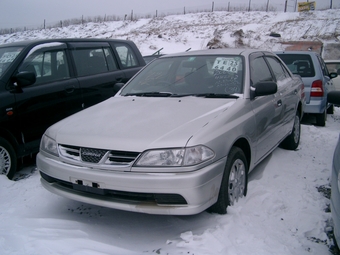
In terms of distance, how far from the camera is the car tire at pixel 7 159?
13.2 ft

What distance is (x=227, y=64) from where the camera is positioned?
395 cm

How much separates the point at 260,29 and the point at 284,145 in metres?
30.3

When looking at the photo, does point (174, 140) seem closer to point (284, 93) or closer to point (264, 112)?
point (264, 112)

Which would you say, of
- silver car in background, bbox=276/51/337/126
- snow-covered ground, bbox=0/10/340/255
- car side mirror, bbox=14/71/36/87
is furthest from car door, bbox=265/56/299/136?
car side mirror, bbox=14/71/36/87

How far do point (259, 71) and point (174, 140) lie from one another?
207 centimetres

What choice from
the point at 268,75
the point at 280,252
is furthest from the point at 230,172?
the point at 268,75

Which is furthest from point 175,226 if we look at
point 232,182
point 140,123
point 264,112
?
point 264,112

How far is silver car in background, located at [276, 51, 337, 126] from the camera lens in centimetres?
690

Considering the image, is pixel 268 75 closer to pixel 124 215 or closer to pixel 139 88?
pixel 139 88

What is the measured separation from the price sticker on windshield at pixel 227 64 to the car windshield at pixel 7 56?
110 inches

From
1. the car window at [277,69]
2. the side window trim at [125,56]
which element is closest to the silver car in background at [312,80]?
the car window at [277,69]

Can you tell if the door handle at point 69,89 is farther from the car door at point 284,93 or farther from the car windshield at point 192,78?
the car door at point 284,93

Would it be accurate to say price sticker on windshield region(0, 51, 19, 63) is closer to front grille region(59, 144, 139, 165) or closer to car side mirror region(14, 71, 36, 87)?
car side mirror region(14, 71, 36, 87)

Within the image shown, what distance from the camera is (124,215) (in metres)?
3.24
